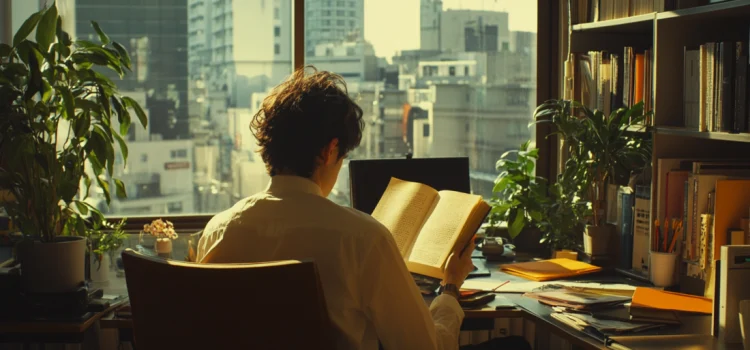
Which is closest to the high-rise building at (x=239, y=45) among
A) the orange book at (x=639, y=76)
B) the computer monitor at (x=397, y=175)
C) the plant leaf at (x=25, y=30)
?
the computer monitor at (x=397, y=175)

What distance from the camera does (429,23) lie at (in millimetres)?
3680

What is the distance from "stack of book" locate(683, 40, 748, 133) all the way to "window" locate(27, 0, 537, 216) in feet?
3.73

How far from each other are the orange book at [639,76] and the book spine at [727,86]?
493 mm

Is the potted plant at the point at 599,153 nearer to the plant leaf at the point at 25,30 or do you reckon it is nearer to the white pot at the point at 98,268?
the white pot at the point at 98,268

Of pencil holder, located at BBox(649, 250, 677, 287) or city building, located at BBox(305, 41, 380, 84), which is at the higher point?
city building, located at BBox(305, 41, 380, 84)

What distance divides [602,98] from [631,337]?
1232 mm

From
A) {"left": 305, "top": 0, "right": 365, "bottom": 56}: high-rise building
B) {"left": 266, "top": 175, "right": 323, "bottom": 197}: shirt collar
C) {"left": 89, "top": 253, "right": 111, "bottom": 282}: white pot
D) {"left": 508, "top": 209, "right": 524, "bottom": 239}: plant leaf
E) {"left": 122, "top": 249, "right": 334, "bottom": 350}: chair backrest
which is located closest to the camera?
{"left": 122, "top": 249, "right": 334, "bottom": 350}: chair backrest

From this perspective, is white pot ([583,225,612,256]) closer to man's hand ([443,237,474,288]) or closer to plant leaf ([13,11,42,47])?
man's hand ([443,237,474,288])

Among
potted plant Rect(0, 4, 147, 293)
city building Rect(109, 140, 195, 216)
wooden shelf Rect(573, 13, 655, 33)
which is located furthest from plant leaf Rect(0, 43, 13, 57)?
wooden shelf Rect(573, 13, 655, 33)

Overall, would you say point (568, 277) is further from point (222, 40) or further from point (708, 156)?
point (222, 40)

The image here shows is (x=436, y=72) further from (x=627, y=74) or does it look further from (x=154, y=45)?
(x=154, y=45)

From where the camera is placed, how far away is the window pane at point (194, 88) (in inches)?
136

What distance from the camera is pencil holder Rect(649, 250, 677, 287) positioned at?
2.79 metres

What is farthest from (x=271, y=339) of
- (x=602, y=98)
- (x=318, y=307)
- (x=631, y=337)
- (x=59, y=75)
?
(x=602, y=98)
